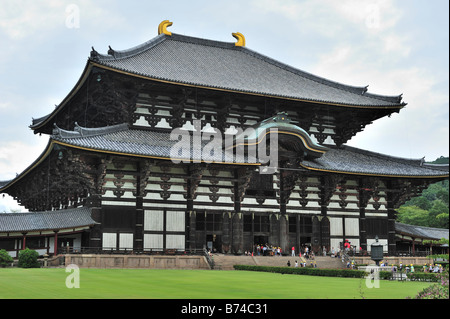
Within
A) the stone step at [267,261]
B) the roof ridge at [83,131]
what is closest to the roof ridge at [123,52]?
the roof ridge at [83,131]

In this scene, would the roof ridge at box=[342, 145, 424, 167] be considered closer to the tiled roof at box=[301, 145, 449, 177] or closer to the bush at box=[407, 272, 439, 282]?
the tiled roof at box=[301, 145, 449, 177]

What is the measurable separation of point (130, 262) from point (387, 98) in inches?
1181

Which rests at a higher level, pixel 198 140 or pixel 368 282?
pixel 198 140

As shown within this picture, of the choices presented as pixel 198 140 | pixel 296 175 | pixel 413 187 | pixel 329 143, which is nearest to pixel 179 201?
pixel 198 140

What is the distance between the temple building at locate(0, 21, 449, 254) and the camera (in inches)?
1594

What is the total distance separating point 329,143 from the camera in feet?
173

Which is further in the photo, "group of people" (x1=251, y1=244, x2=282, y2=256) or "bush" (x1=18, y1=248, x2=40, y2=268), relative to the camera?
"group of people" (x1=251, y1=244, x2=282, y2=256)

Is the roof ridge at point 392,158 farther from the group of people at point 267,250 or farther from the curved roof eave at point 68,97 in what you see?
the curved roof eave at point 68,97

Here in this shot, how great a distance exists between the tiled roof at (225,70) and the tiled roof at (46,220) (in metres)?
11.3

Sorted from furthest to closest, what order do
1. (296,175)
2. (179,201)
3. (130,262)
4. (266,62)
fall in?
(266,62), (296,175), (179,201), (130,262)

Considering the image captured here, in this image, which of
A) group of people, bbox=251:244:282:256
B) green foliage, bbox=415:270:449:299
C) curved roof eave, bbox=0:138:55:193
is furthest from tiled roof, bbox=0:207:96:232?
green foliage, bbox=415:270:449:299

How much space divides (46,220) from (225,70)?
71.8 ft

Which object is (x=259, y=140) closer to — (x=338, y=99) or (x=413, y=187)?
(x=338, y=99)

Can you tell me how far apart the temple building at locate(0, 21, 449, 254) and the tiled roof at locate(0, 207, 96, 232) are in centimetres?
11
